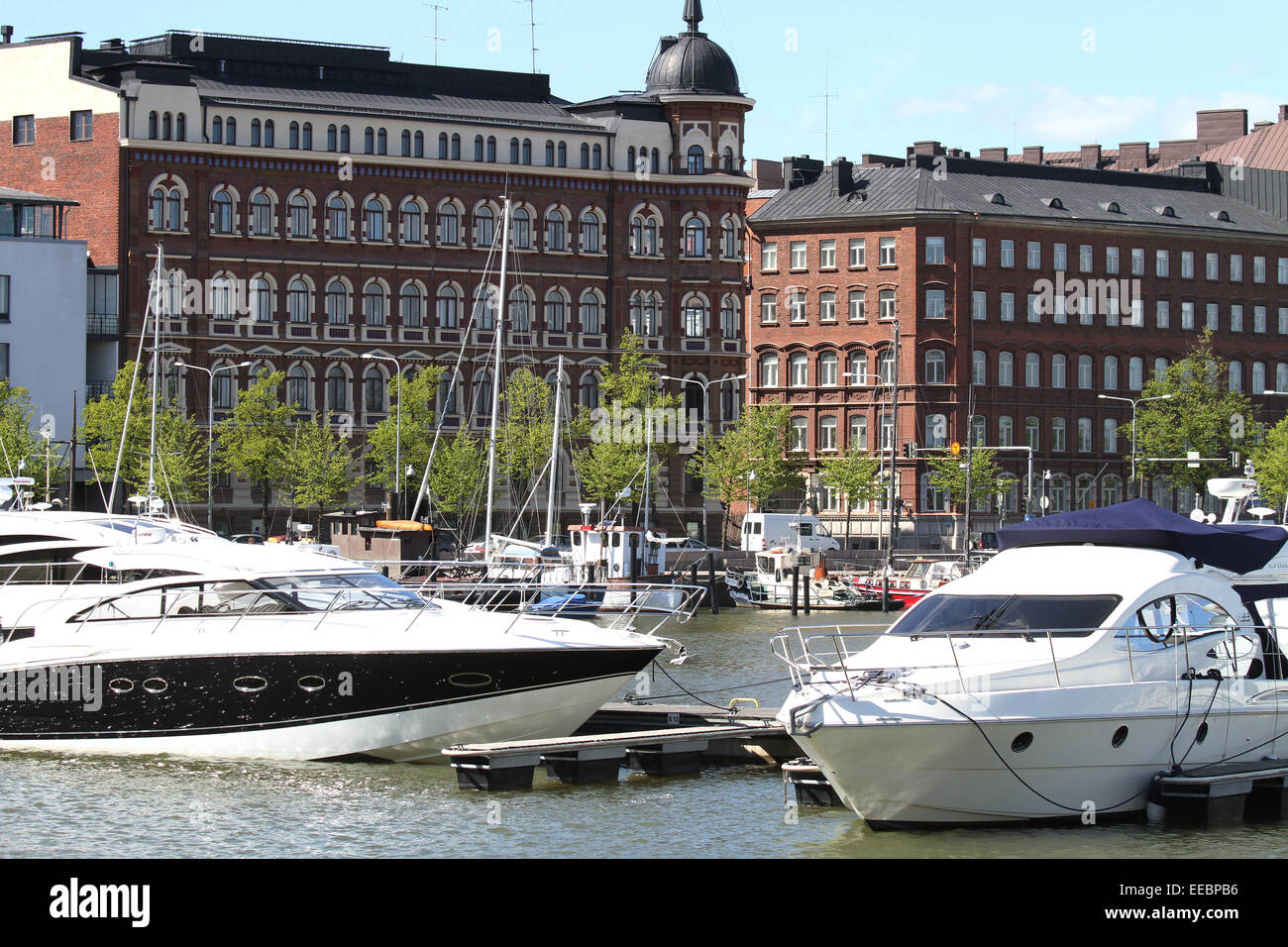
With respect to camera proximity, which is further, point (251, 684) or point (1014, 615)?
point (251, 684)

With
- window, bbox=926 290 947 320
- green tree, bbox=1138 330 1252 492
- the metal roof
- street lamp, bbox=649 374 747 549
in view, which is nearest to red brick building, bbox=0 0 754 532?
street lamp, bbox=649 374 747 549

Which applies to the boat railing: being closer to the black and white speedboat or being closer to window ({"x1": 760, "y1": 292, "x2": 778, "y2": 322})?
the black and white speedboat

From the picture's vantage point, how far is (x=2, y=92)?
9106 cm

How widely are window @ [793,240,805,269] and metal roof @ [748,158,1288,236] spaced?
60.8 inches

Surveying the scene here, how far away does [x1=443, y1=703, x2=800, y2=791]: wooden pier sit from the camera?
2670 centimetres

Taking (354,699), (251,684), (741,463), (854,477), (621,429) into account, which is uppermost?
(621,429)

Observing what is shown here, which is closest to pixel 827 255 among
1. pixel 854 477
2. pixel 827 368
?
pixel 827 368

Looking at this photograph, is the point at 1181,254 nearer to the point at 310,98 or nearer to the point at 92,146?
the point at 310,98

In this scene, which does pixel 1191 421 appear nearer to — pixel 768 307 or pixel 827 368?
pixel 827 368

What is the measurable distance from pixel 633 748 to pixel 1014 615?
6.70 meters

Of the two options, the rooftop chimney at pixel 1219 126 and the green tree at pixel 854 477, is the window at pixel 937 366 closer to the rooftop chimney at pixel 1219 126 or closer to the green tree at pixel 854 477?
the green tree at pixel 854 477

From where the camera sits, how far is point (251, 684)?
2809 cm
